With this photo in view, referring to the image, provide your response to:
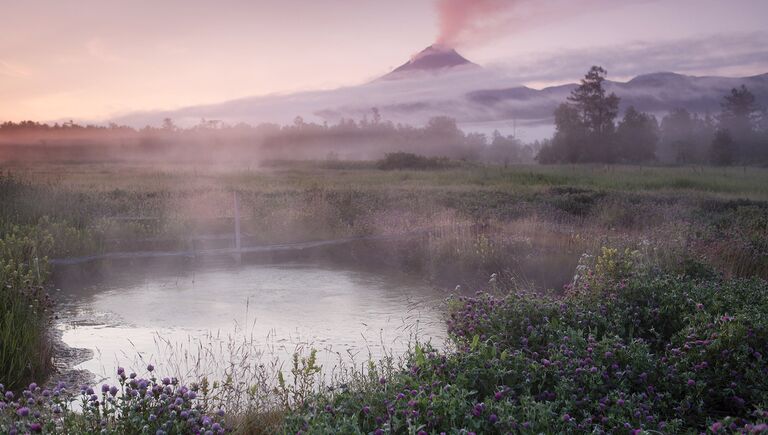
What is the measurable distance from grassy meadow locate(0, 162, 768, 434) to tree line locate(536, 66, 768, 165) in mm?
24405

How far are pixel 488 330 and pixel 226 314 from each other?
4.09 meters

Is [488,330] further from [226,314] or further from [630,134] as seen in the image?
[630,134]

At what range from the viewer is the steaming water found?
665cm

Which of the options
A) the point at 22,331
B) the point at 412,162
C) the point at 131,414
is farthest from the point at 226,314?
the point at 412,162

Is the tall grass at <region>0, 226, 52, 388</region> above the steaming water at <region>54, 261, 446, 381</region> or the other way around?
above

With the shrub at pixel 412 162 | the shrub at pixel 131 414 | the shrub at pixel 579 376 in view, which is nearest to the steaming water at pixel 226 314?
the shrub at pixel 579 376

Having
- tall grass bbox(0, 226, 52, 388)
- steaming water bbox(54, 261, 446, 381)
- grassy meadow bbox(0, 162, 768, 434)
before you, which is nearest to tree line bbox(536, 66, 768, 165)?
grassy meadow bbox(0, 162, 768, 434)

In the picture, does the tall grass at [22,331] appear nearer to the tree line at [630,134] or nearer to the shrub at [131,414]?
the shrub at [131,414]

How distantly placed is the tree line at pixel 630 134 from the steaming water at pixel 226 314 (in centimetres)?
3264

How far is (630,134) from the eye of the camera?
A: 4512 centimetres

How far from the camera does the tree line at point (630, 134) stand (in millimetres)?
38547

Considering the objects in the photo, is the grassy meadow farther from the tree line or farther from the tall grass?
the tree line

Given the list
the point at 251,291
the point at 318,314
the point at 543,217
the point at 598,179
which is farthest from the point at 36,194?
the point at 598,179

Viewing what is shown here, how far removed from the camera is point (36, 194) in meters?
15.7
